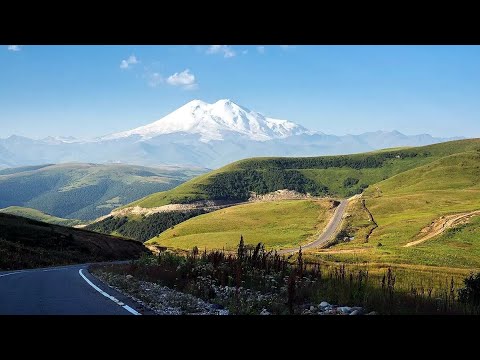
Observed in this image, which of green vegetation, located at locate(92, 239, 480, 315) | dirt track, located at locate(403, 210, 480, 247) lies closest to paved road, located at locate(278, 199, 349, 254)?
dirt track, located at locate(403, 210, 480, 247)

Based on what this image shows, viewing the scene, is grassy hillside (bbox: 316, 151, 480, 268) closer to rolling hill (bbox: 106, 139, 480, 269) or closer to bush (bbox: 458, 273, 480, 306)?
rolling hill (bbox: 106, 139, 480, 269)

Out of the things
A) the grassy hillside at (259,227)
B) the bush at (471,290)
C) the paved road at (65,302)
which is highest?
the paved road at (65,302)

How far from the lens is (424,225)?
315 ft

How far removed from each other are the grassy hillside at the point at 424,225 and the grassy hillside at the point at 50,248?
3303 centimetres

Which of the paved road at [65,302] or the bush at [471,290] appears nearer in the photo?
the paved road at [65,302]

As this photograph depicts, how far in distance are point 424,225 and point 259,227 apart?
62.5 metres

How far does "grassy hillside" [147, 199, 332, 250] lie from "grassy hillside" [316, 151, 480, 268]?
14900 mm

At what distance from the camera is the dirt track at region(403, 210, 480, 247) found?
281ft

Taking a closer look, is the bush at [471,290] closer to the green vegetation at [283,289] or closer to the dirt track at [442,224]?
the green vegetation at [283,289]

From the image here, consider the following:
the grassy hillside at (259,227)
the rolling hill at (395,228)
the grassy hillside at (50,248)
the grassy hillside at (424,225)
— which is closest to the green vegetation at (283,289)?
the grassy hillside at (50,248)

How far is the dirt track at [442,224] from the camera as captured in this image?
85.6 metres

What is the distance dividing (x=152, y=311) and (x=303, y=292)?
4039 millimetres

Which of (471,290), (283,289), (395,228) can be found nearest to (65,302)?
(283,289)
